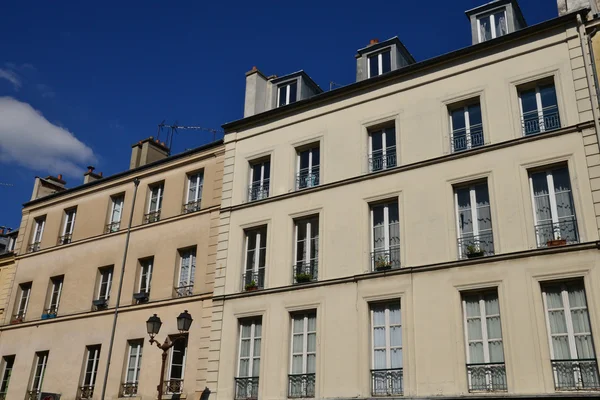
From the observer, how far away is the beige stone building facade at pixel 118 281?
17828mm

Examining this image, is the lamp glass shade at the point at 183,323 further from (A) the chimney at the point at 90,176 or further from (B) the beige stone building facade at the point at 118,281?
(A) the chimney at the point at 90,176

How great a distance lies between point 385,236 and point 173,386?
6830mm

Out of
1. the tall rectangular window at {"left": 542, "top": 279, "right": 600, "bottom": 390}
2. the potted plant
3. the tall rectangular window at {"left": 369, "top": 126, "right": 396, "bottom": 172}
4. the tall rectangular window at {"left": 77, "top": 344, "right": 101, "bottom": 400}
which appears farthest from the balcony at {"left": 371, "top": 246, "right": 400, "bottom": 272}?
the tall rectangular window at {"left": 77, "top": 344, "right": 101, "bottom": 400}

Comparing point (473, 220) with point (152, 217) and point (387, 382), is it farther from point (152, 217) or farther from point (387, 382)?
point (152, 217)

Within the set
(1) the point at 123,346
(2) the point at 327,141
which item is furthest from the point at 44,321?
(2) the point at 327,141

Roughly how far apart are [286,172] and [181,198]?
3928mm

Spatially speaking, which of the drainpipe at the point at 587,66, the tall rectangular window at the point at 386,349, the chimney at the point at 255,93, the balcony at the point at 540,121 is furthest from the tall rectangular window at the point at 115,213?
the drainpipe at the point at 587,66

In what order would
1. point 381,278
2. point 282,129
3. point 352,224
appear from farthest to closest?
point 282,129, point 352,224, point 381,278

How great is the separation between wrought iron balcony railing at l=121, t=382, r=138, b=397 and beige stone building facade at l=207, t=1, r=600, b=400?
8.91 ft

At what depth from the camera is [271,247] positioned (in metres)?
16.9

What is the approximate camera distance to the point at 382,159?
16.2 m

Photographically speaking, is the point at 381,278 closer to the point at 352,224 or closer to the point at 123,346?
the point at 352,224

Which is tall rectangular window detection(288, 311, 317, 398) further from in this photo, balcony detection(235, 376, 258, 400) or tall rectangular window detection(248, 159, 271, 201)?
tall rectangular window detection(248, 159, 271, 201)

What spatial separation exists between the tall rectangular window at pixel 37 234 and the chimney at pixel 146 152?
4189mm
